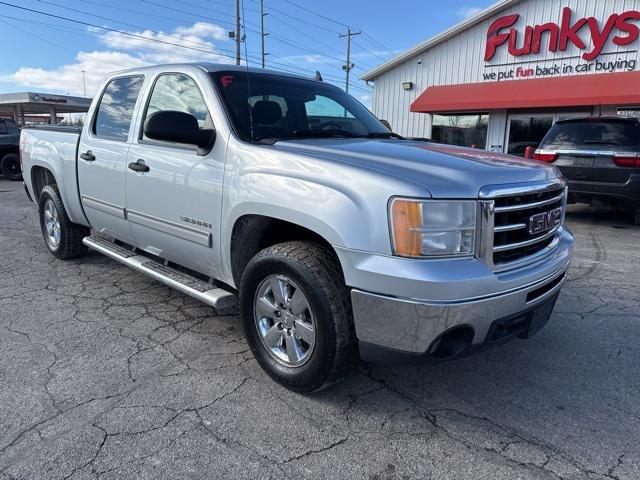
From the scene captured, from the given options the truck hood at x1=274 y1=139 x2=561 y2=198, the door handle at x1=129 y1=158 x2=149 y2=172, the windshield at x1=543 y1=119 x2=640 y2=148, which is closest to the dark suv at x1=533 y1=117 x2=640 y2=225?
the windshield at x1=543 y1=119 x2=640 y2=148

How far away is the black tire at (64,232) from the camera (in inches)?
206

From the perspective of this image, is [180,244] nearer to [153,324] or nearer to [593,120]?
[153,324]

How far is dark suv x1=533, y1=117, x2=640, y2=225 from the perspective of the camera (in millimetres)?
7668

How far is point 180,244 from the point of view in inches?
138

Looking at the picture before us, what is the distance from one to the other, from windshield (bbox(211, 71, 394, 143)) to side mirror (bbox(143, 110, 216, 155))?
0.26 m

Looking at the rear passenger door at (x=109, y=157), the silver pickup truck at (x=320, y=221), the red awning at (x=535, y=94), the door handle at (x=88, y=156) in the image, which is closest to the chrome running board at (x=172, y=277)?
the silver pickup truck at (x=320, y=221)

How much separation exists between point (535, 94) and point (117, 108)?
44.9 ft

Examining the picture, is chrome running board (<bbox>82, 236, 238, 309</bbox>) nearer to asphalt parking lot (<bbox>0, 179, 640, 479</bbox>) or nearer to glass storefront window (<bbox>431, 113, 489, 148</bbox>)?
asphalt parking lot (<bbox>0, 179, 640, 479</bbox>)

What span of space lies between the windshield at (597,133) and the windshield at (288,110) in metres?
5.54

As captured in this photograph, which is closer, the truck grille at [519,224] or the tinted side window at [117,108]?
the truck grille at [519,224]

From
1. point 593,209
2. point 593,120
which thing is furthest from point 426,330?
point 593,209

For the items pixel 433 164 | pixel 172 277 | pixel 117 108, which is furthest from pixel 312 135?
pixel 117 108

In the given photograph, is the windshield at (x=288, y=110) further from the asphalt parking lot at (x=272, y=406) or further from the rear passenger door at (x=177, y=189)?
the asphalt parking lot at (x=272, y=406)

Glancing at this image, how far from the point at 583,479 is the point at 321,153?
2.02m
